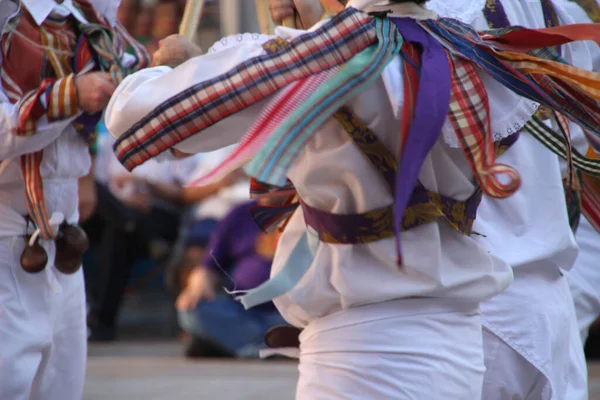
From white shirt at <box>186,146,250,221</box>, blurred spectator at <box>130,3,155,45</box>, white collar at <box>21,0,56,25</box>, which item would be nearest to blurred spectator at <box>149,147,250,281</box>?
white shirt at <box>186,146,250,221</box>

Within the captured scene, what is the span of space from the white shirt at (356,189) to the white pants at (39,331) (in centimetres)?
89

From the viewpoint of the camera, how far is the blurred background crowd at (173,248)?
5.80m

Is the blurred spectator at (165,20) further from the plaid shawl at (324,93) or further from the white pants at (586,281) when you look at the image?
the plaid shawl at (324,93)

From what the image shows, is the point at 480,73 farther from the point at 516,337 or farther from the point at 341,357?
the point at 516,337

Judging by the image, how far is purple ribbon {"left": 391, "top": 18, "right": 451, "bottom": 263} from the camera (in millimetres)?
1667

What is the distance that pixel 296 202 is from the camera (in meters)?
2.21

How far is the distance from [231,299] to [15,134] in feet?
11.4

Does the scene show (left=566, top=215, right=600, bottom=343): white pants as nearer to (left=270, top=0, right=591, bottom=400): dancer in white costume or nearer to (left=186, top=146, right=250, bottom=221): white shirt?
(left=270, top=0, right=591, bottom=400): dancer in white costume

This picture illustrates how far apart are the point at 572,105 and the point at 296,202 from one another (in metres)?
0.65

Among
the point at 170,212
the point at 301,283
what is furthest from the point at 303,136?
the point at 170,212

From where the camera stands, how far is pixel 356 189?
1821 mm

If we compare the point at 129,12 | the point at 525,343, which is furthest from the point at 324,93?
the point at 129,12

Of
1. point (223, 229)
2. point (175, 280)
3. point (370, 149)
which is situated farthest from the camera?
point (175, 280)

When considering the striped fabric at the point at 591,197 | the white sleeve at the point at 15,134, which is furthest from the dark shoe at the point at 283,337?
the striped fabric at the point at 591,197
